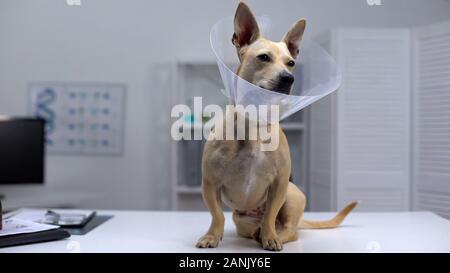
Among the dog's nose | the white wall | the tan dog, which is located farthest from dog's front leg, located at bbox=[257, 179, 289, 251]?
the white wall

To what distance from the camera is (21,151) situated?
2334 millimetres

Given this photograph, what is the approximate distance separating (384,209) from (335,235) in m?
0.55

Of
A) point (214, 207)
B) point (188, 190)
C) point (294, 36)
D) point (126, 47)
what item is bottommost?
point (188, 190)

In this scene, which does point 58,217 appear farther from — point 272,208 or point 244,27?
point 244,27

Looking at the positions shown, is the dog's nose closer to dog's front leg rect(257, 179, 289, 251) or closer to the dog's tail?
dog's front leg rect(257, 179, 289, 251)

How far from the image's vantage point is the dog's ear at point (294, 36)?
0.98 meters

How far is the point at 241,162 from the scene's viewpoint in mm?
968

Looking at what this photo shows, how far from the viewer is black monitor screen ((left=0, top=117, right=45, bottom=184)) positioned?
2.29 metres

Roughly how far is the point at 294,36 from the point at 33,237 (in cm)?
75

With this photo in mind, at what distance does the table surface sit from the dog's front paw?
1 cm

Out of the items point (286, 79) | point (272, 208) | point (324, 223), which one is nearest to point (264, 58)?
point (286, 79)

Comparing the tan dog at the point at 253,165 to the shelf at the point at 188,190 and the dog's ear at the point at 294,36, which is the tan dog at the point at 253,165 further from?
the shelf at the point at 188,190

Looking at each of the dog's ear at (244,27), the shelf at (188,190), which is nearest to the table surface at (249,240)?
the dog's ear at (244,27)
